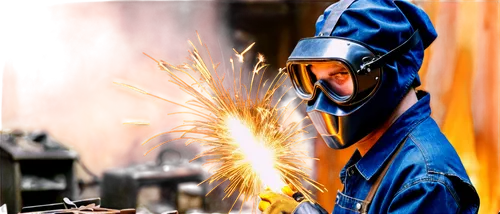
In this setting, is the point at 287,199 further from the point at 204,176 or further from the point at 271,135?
the point at 204,176

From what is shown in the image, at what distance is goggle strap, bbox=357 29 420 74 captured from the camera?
176 cm

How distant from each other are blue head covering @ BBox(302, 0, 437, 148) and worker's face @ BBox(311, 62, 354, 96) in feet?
0.18

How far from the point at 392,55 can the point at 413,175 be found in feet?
1.25

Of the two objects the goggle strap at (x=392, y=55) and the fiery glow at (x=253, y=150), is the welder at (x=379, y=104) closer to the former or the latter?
the goggle strap at (x=392, y=55)

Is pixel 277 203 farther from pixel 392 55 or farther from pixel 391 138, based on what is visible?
pixel 392 55

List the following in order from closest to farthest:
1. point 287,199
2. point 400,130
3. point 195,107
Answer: point 400,130 < point 287,199 < point 195,107

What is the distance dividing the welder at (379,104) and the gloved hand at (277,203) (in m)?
0.19

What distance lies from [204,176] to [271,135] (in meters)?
0.78

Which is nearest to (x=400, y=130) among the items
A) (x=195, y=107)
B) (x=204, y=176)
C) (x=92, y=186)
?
(x=195, y=107)

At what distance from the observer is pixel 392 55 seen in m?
1.79

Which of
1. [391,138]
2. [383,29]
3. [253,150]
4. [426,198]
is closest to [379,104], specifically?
[391,138]

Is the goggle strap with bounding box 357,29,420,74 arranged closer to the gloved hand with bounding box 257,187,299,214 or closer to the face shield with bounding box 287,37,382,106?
the face shield with bounding box 287,37,382,106

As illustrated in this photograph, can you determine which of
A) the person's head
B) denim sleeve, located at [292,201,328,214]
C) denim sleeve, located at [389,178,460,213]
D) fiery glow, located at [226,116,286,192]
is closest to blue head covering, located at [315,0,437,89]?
the person's head

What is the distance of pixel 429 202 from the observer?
5.26 feet
